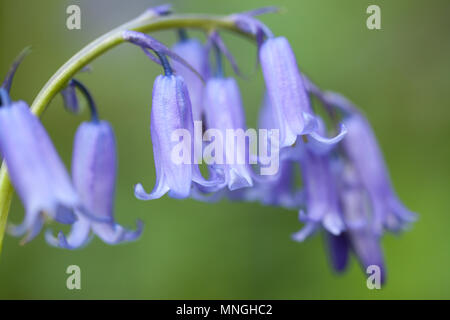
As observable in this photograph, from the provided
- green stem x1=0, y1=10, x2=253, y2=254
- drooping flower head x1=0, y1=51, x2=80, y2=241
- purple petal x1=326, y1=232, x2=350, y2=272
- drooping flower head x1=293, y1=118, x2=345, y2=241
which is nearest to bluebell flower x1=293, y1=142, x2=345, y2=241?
drooping flower head x1=293, y1=118, x2=345, y2=241

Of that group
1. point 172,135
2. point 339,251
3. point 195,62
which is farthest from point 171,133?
point 339,251

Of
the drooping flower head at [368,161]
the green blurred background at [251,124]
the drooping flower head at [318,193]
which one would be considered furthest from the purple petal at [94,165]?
the green blurred background at [251,124]

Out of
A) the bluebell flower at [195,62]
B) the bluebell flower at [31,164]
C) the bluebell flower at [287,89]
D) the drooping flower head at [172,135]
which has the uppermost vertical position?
the bluebell flower at [195,62]

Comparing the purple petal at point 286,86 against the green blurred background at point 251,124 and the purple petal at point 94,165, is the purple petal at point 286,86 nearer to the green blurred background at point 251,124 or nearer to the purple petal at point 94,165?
the purple petal at point 94,165

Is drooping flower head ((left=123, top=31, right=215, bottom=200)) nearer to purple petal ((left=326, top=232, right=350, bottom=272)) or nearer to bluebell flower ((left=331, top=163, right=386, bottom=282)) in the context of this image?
bluebell flower ((left=331, top=163, right=386, bottom=282))

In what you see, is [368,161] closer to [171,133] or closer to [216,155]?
[216,155]

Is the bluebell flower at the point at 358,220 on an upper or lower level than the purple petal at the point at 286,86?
lower
